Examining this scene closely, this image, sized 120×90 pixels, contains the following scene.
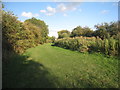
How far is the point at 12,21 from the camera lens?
6547 mm

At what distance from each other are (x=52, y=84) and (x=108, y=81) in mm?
2428

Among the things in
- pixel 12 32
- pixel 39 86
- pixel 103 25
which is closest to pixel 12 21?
pixel 12 32

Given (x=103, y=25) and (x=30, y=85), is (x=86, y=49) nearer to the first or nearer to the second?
(x=30, y=85)

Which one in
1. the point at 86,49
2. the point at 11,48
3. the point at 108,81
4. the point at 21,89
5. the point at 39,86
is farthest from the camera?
the point at 86,49

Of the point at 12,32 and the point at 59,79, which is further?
the point at 12,32

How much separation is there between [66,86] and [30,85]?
140cm

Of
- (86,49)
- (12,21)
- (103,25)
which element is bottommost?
(86,49)

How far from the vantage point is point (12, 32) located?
21.1 ft

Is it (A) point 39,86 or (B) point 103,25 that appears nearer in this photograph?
(A) point 39,86

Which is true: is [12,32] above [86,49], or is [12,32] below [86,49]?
above

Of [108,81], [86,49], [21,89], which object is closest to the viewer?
[21,89]

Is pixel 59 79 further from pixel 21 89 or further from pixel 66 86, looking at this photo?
pixel 21 89

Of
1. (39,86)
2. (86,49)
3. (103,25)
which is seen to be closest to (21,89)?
(39,86)

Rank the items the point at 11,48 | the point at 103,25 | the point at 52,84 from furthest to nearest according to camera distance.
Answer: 1. the point at 103,25
2. the point at 11,48
3. the point at 52,84
